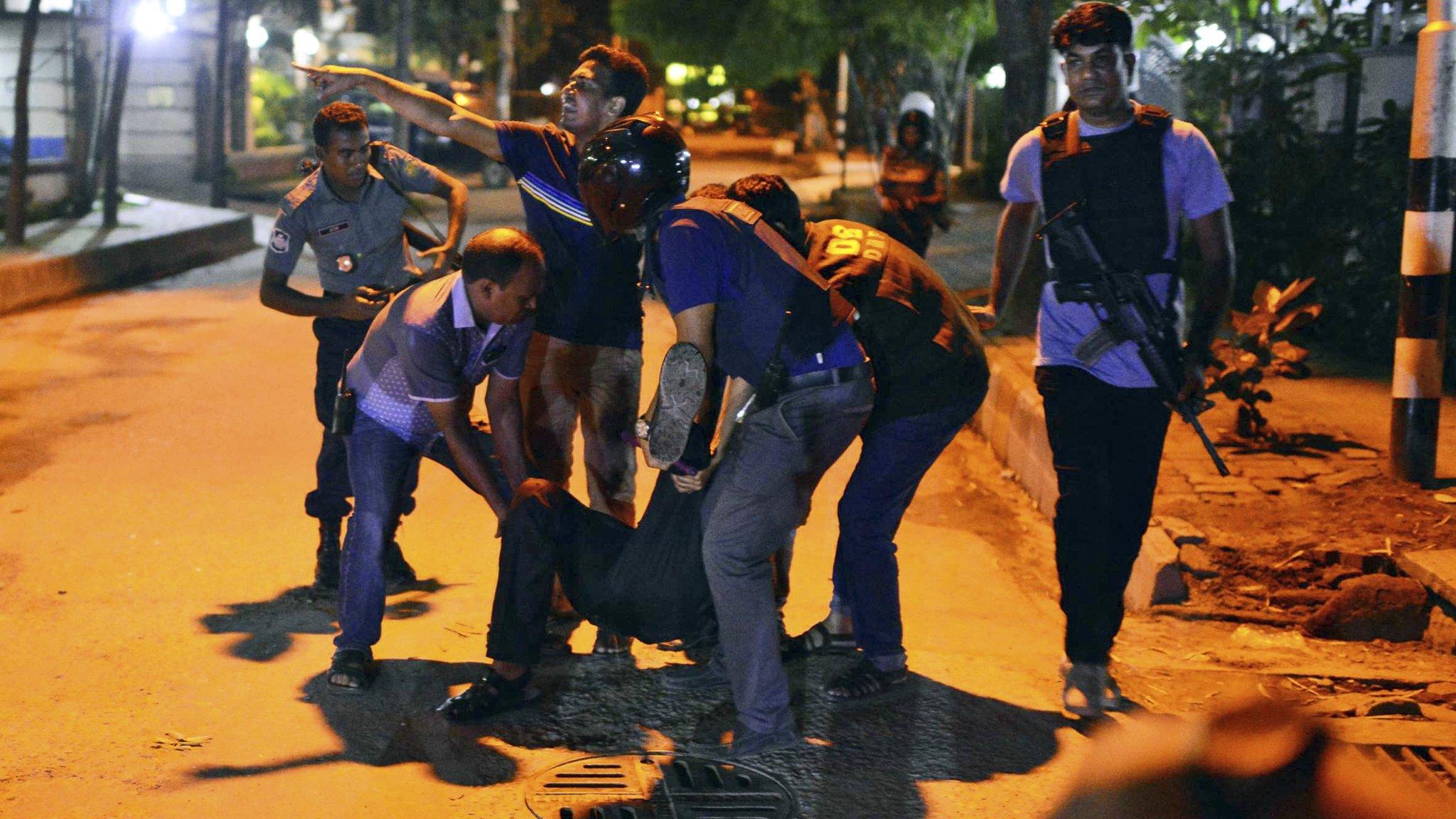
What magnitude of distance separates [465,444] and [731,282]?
101 centimetres

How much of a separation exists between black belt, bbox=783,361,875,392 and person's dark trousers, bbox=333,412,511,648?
1049mm

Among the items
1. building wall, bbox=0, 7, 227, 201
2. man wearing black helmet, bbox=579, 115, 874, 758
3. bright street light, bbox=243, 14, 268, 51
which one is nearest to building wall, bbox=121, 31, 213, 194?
building wall, bbox=0, 7, 227, 201

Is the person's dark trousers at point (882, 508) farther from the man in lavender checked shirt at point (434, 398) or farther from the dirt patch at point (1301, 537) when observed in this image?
the dirt patch at point (1301, 537)

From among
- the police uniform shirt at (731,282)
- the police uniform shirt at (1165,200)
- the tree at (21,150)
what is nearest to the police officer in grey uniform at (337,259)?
the police uniform shirt at (731,282)

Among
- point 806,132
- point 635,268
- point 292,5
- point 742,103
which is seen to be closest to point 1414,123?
point 635,268

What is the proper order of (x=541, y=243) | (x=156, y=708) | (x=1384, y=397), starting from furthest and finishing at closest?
(x=1384, y=397), (x=541, y=243), (x=156, y=708)

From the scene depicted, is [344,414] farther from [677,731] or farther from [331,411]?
[677,731]

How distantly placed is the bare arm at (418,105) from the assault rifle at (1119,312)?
1.80m

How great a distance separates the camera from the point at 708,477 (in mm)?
4215

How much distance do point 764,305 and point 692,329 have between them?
19 centimetres

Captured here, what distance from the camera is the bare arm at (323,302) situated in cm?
557

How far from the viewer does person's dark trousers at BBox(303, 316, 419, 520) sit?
18.5 ft

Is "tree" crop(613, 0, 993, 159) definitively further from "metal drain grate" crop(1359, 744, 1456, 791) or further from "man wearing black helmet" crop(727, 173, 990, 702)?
"metal drain grate" crop(1359, 744, 1456, 791)

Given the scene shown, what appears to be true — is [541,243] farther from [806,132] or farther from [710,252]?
[806,132]
